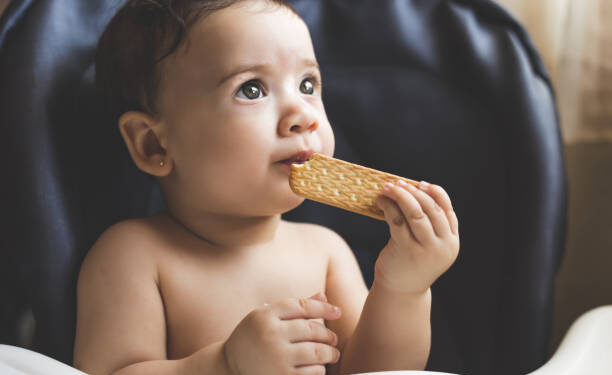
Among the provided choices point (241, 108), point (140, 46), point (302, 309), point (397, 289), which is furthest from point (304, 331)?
point (140, 46)

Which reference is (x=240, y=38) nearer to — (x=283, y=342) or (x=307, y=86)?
(x=307, y=86)

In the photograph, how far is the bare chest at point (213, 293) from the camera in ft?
2.26

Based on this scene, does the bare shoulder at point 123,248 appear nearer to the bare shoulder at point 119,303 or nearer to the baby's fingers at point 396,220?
the bare shoulder at point 119,303

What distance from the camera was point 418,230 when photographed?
1.96ft

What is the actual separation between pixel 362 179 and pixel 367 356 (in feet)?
0.72

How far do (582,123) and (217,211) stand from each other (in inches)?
29.1

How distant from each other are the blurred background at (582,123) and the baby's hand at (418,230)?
592 mm

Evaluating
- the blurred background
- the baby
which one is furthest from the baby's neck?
the blurred background

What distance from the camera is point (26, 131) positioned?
2.28ft

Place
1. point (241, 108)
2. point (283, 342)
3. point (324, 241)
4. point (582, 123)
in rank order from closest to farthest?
point (283, 342), point (241, 108), point (324, 241), point (582, 123)

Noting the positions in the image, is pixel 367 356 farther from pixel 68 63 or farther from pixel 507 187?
pixel 68 63

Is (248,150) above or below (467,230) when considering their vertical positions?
above

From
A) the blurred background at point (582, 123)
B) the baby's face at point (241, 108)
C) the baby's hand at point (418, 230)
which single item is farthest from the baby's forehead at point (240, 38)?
the blurred background at point (582, 123)

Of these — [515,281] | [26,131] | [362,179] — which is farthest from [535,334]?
[26,131]
